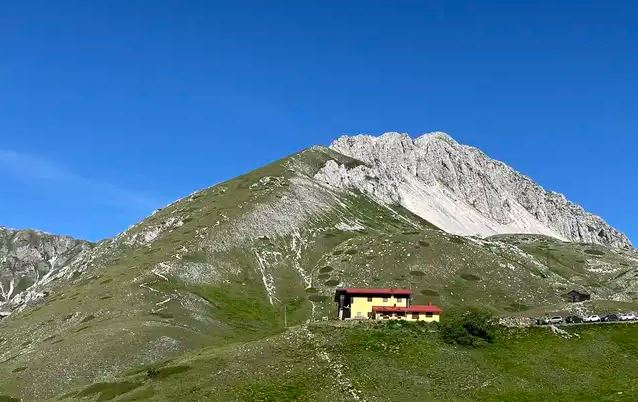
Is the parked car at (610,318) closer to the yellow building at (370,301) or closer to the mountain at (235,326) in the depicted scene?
the mountain at (235,326)

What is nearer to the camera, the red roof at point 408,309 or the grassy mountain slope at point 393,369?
the grassy mountain slope at point 393,369

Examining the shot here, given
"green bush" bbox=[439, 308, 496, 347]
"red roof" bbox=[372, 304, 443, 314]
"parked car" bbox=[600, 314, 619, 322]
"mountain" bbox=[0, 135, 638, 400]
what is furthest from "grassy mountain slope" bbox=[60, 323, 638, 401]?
"red roof" bbox=[372, 304, 443, 314]

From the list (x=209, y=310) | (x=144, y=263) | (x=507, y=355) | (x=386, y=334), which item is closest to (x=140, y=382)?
(x=386, y=334)

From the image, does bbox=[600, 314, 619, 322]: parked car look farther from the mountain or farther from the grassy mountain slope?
the mountain

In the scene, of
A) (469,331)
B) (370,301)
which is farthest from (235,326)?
(469,331)

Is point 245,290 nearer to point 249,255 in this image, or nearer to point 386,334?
point 249,255

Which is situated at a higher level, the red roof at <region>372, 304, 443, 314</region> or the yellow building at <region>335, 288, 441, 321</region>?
the yellow building at <region>335, 288, 441, 321</region>

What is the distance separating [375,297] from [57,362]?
59596 mm

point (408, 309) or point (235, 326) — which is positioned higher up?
point (408, 309)

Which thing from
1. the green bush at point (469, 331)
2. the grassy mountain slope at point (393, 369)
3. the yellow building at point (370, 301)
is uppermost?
the yellow building at point (370, 301)

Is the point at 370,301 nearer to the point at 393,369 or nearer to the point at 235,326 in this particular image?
the point at 235,326

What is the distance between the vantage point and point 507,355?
274ft

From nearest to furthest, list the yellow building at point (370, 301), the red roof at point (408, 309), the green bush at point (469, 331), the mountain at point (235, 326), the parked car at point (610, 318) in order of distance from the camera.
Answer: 1. the mountain at point (235, 326)
2. the green bush at point (469, 331)
3. the parked car at point (610, 318)
4. the red roof at point (408, 309)
5. the yellow building at point (370, 301)

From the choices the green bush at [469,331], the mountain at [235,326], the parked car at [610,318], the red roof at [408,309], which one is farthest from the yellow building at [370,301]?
the parked car at [610,318]
